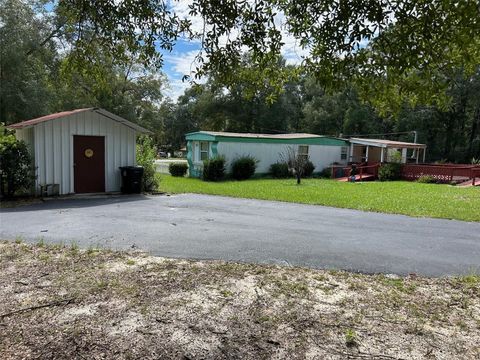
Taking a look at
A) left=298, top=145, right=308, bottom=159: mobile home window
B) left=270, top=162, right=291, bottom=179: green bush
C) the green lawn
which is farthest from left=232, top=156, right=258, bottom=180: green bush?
the green lawn

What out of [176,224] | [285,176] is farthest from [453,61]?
[285,176]

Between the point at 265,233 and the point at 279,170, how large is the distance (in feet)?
52.5

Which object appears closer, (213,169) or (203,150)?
(213,169)

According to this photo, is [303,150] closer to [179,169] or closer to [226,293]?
[179,169]

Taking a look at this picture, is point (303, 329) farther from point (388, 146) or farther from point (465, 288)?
point (388, 146)

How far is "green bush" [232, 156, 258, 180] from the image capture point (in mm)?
21703

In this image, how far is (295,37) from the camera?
404 cm

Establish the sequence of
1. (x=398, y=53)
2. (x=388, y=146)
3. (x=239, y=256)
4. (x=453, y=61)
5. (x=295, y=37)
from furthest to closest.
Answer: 1. (x=388, y=146)
2. (x=239, y=256)
3. (x=295, y=37)
4. (x=453, y=61)
5. (x=398, y=53)

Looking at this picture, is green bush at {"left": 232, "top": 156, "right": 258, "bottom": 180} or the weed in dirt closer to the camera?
the weed in dirt

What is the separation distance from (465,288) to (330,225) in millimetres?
4137

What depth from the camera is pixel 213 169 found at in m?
20.6

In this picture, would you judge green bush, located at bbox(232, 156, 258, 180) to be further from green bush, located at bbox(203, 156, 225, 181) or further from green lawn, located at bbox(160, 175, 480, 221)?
green lawn, located at bbox(160, 175, 480, 221)

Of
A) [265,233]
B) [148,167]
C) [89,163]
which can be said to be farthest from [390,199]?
[89,163]

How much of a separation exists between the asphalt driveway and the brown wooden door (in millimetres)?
1751
